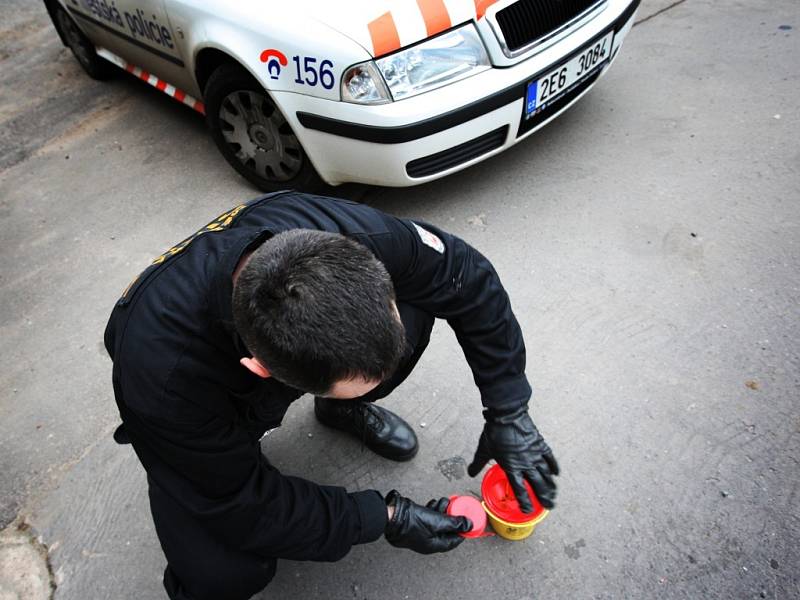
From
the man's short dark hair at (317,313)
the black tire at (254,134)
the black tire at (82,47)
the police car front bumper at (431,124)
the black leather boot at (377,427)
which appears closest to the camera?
the man's short dark hair at (317,313)

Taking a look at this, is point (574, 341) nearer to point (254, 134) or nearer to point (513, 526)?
point (513, 526)

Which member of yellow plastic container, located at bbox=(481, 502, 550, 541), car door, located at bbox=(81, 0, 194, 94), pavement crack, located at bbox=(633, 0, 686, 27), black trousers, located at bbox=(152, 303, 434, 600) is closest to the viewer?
black trousers, located at bbox=(152, 303, 434, 600)

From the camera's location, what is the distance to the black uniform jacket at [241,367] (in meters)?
1.25

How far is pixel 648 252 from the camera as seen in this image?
243 centimetres

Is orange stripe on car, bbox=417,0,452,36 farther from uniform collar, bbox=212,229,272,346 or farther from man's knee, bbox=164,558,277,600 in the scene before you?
man's knee, bbox=164,558,277,600

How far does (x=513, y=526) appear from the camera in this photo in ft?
5.31

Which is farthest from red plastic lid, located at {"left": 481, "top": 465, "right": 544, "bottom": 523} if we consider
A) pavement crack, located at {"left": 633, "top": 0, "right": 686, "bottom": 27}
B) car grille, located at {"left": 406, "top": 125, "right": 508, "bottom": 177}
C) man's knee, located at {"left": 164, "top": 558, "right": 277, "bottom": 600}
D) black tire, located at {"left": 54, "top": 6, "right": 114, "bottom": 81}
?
black tire, located at {"left": 54, "top": 6, "right": 114, "bottom": 81}

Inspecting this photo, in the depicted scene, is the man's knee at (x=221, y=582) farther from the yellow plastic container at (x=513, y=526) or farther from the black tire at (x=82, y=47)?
the black tire at (x=82, y=47)

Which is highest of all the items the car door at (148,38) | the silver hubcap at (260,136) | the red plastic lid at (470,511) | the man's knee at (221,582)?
the car door at (148,38)

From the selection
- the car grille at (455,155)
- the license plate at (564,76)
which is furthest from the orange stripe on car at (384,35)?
the license plate at (564,76)

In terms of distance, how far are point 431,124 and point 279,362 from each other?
154cm

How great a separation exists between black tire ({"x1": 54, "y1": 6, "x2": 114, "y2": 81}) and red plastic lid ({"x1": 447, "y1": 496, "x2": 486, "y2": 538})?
3.81m

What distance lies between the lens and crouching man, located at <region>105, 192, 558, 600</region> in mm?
1062

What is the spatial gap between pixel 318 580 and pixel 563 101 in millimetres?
2177
